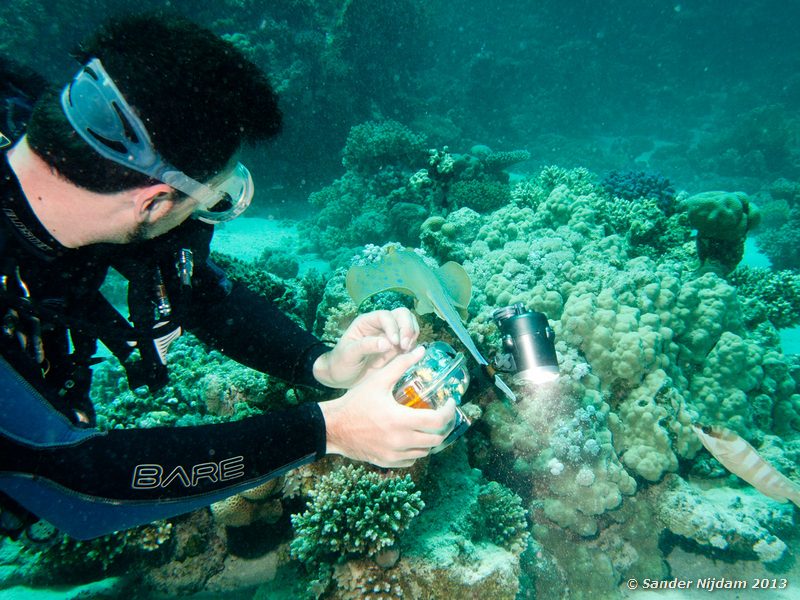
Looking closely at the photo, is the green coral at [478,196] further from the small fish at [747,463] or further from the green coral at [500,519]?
the green coral at [500,519]

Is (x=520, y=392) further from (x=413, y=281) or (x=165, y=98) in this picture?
(x=165, y=98)

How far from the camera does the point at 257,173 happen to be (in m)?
15.3

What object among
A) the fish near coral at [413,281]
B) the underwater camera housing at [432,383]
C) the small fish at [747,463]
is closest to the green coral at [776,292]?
the small fish at [747,463]

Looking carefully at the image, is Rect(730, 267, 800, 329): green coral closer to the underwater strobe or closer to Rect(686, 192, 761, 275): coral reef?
Rect(686, 192, 761, 275): coral reef

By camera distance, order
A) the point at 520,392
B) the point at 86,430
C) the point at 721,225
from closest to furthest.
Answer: the point at 86,430 < the point at 520,392 < the point at 721,225

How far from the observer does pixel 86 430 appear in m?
1.52

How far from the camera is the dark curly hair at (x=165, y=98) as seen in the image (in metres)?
1.63

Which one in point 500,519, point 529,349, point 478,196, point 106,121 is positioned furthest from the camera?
point 478,196

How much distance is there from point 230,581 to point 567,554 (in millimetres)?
3743

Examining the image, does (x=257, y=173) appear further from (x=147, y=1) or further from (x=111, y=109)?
(x=111, y=109)

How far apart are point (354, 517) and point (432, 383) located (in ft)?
6.62

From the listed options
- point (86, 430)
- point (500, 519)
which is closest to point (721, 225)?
point (500, 519)

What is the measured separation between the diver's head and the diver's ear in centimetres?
4

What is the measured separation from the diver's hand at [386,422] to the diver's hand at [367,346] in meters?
0.36
